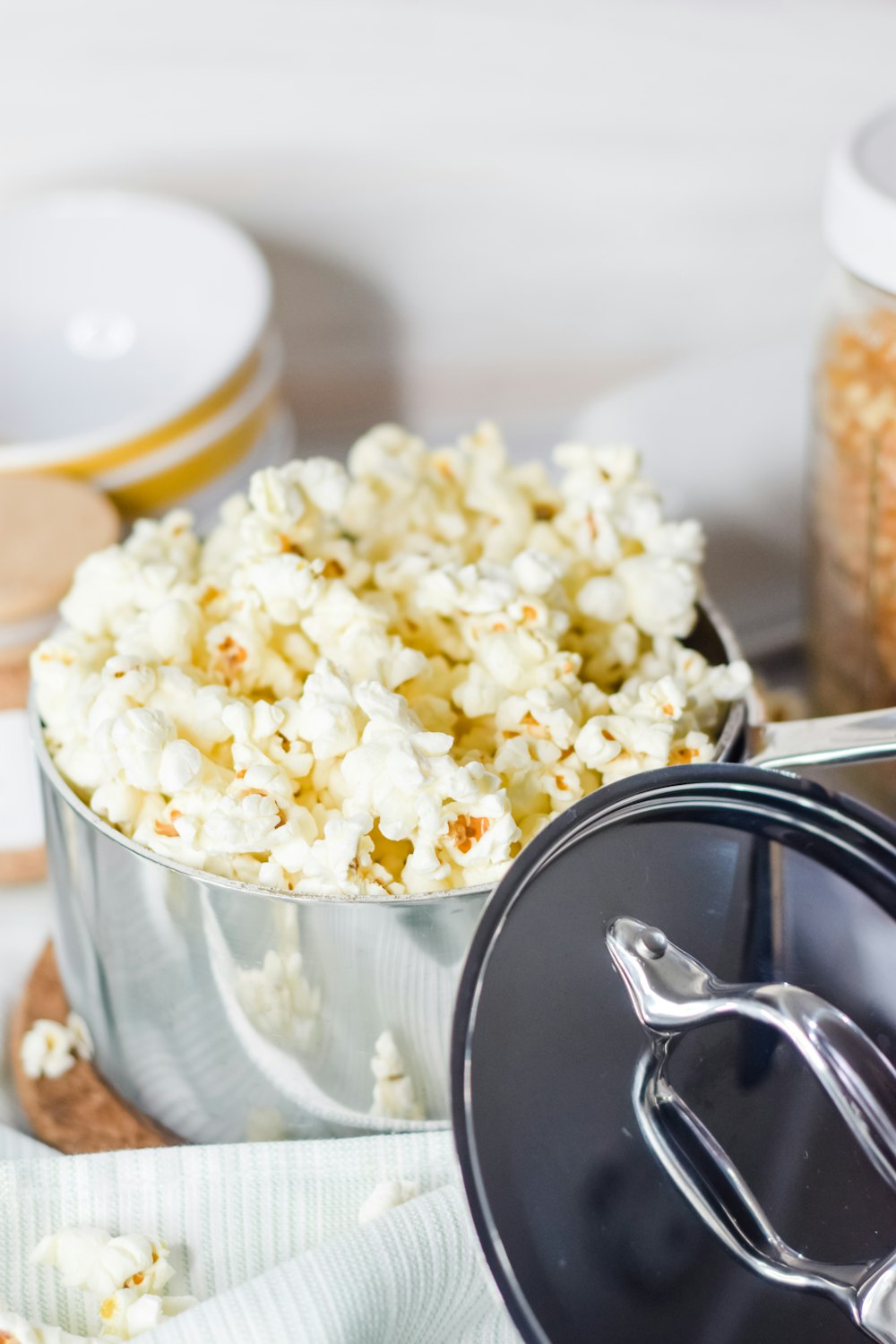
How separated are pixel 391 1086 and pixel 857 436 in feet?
1.08

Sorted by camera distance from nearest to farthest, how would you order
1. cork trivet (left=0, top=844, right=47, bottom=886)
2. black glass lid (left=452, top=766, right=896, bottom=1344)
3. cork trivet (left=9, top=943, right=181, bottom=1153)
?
black glass lid (left=452, top=766, right=896, bottom=1344)
cork trivet (left=9, top=943, right=181, bottom=1153)
cork trivet (left=0, top=844, right=47, bottom=886)

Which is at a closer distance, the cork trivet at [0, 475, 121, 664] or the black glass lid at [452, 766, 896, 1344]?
the black glass lid at [452, 766, 896, 1344]

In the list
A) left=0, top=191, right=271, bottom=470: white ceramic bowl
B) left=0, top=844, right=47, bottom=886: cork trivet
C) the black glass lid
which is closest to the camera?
the black glass lid

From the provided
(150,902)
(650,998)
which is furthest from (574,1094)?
(150,902)

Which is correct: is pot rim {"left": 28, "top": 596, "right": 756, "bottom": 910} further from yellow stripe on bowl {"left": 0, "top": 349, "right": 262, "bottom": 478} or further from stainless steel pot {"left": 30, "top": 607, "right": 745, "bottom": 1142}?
yellow stripe on bowl {"left": 0, "top": 349, "right": 262, "bottom": 478}

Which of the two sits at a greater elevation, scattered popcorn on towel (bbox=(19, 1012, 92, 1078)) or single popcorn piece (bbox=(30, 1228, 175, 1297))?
single popcorn piece (bbox=(30, 1228, 175, 1297))

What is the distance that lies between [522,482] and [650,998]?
0.23 meters

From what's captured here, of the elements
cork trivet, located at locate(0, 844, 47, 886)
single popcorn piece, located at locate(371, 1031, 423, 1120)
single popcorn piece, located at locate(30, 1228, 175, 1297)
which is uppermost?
single popcorn piece, located at locate(371, 1031, 423, 1120)

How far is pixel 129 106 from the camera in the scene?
76 centimetres

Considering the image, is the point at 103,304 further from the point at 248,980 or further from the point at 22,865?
the point at 248,980

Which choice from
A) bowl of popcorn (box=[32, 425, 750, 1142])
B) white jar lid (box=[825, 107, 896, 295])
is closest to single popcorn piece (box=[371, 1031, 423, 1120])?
bowl of popcorn (box=[32, 425, 750, 1142])

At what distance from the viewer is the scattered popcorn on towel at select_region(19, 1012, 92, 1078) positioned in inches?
19.8

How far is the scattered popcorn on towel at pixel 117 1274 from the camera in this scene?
399 mm

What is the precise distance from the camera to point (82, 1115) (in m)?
0.49
